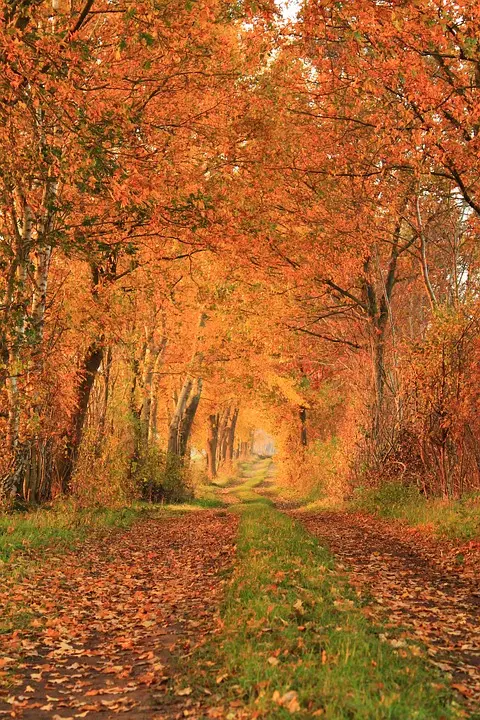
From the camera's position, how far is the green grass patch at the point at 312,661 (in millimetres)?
4355

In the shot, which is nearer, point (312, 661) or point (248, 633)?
point (312, 661)

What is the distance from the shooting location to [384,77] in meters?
11.0

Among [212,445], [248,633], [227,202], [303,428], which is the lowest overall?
[248,633]

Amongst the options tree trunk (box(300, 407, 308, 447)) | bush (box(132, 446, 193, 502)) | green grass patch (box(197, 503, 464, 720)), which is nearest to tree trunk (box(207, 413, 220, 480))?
tree trunk (box(300, 407, 308, 447))

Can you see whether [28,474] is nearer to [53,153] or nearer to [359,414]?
[53,153]

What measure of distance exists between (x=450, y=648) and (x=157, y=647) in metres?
2.80

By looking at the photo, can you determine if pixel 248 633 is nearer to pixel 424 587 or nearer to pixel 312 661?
pixel 312 661

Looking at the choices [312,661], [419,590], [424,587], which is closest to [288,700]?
[312,661]

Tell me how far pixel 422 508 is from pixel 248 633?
9.55m

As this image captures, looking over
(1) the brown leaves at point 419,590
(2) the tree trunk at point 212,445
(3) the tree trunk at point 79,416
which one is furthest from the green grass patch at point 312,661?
(2) the tree trunk at point 212,445

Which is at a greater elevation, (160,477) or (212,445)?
(212,445)

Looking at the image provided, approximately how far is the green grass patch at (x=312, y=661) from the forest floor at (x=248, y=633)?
2 centimetres

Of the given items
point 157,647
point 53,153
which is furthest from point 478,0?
point 157,647

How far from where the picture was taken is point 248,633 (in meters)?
6.14
